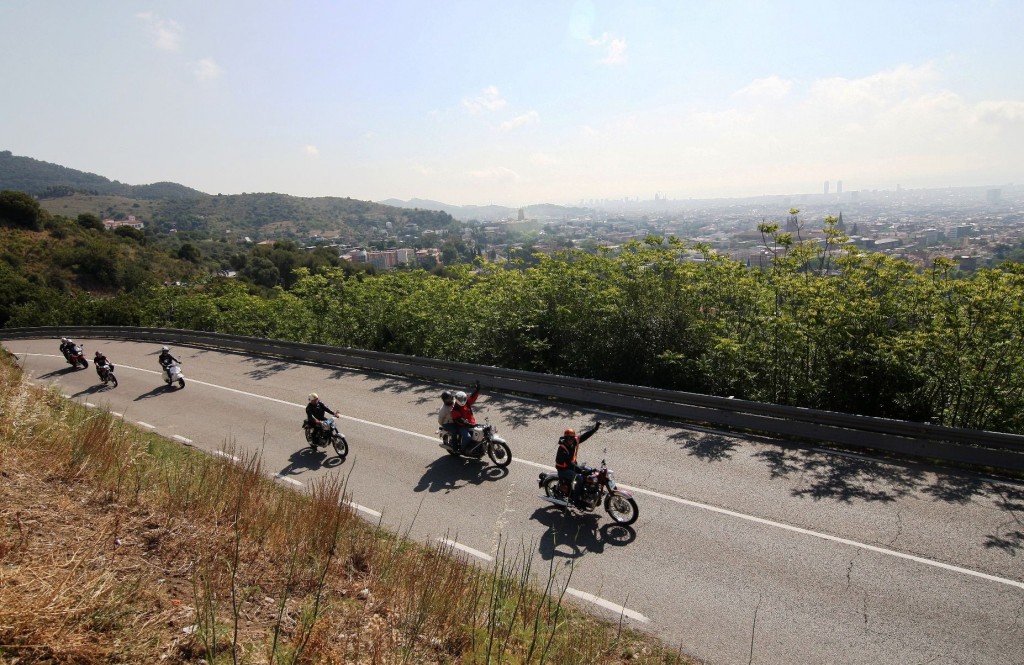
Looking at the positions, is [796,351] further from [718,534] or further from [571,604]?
[571,604]

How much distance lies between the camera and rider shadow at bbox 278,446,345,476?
1163 centimetres

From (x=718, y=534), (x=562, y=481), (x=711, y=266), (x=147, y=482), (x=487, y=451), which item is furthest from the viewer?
(x=711, y=266)

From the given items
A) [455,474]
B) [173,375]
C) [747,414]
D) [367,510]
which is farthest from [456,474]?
[173,375]

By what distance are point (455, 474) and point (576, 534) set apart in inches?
135

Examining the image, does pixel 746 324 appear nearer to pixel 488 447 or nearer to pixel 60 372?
pixel 488 447

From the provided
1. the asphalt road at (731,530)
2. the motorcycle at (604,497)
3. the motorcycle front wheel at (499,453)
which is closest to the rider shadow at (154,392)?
the asphalt road at (731,530)

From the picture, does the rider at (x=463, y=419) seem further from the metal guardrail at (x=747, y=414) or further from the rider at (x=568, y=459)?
the metal guardrail at (x=747, y=414)

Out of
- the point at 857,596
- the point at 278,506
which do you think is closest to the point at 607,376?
the point at 857,596

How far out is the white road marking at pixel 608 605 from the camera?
21.6 ft

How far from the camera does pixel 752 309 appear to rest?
13.7 meters

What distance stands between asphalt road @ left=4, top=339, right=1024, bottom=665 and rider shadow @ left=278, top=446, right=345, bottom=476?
0.05 m

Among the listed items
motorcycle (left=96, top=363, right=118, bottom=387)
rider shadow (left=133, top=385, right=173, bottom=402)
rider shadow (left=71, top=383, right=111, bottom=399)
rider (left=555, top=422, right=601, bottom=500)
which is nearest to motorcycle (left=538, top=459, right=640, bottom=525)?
rider (left=555, top=422, right=601, bottom=500)

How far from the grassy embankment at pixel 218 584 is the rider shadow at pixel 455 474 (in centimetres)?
312

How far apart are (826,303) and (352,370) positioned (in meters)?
15.4
